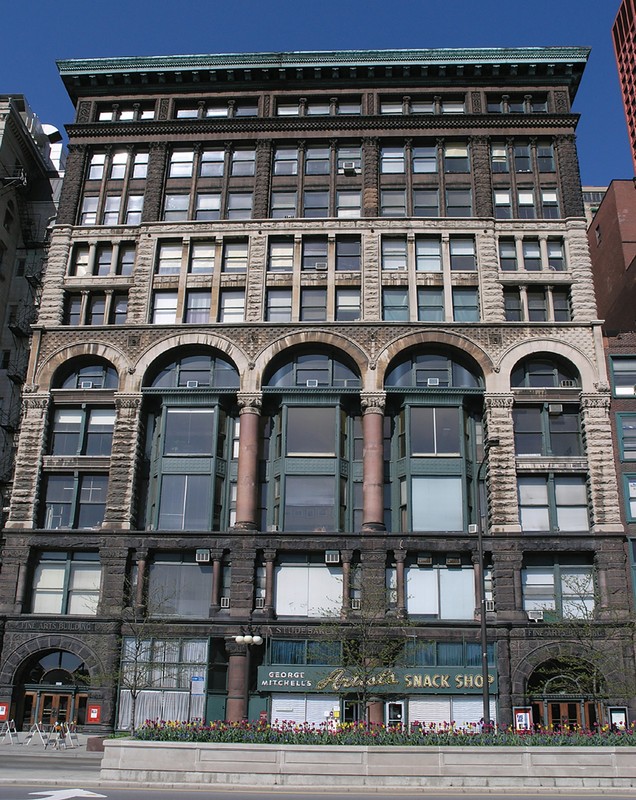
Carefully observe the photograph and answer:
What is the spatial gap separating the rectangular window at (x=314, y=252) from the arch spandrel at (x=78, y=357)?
38.7ft

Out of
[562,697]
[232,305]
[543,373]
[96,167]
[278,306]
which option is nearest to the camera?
[562,697]

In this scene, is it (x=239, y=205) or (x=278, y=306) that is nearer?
(x=278, y=306)

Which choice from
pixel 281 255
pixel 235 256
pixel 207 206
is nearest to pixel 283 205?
pixel 281 255

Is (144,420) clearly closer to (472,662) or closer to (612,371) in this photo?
(472,662)

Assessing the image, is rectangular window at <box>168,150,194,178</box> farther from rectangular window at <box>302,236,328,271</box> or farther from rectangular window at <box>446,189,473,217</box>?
rectangular window at <box>446,189,473,217</box>

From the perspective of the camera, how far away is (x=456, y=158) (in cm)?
5088

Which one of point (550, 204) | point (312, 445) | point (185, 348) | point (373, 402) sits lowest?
point (312, 445)

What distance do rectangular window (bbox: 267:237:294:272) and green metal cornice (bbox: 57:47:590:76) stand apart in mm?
11912

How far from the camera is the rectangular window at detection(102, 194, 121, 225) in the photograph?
51.0 m

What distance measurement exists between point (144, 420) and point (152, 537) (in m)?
6.82

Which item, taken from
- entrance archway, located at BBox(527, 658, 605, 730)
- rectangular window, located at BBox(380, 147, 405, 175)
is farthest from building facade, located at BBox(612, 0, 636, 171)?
entrance archway, located at BBox(527, 658, 605, 730)

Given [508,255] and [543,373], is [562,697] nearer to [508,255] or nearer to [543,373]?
[543,373]

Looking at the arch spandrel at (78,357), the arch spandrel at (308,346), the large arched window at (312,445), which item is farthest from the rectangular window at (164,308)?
the large arched window at (312,445)

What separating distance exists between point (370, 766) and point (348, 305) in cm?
2941
